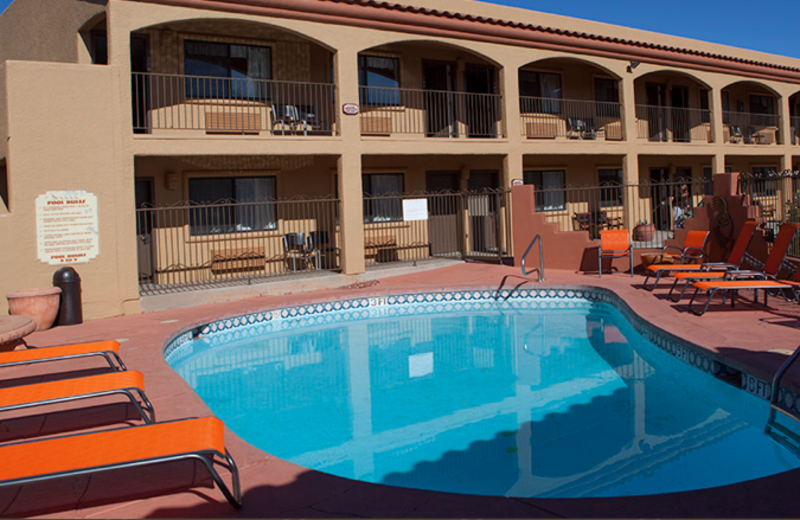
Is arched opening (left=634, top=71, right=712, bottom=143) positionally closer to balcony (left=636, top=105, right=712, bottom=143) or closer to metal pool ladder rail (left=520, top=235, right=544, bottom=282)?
balcony (left=636, top=105, right=712, bottom=143)

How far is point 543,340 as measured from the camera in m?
9.02

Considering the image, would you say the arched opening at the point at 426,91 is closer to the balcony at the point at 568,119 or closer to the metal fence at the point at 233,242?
the balcony at the point at 568,119

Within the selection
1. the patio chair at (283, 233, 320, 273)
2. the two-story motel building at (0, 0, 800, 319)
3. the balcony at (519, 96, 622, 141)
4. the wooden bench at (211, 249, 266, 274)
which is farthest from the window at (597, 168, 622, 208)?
the wooden bench at (211, 249, 266, 274)

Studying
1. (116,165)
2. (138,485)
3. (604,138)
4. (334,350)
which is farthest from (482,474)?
(604,138)

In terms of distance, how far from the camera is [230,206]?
14.3 metres

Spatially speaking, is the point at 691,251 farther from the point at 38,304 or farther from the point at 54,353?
the point at 38,304

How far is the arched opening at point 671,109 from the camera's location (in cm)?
2075

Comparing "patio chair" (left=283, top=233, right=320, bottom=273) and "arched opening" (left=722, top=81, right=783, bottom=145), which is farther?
"arched opening" (left=722, top=81, right=783, bottom=145)

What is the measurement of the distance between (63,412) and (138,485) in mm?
1920

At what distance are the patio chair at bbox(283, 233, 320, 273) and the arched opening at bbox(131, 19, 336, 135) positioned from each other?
2.53 metres

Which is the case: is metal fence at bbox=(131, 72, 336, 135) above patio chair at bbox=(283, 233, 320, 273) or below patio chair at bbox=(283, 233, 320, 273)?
above

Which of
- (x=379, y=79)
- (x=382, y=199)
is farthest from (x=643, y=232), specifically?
(x=379, y=79)

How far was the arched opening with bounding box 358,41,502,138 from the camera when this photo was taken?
16.2m

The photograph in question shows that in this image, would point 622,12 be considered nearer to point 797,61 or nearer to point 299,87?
point 797,61
